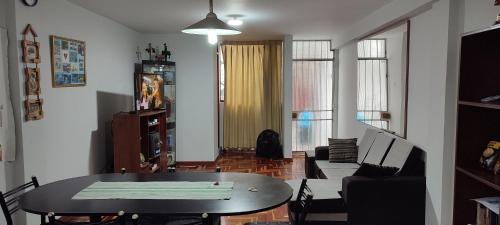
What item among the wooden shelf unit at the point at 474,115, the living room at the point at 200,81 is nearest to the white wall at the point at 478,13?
the living room at the point at 200,81

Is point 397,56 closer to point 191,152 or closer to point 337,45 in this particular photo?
point 337,45

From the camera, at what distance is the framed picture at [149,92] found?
15.5 ft

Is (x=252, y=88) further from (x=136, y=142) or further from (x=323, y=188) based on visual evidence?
(x=323, y=188)

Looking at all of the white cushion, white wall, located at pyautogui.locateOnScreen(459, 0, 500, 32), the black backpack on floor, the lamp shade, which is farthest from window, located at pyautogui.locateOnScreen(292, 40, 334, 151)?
the lamp shade

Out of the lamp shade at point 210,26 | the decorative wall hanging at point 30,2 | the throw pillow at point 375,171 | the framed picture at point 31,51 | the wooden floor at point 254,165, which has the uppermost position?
the decorative wall hanging at point 30,2

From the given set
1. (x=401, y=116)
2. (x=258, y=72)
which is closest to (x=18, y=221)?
(x=401, y=116)

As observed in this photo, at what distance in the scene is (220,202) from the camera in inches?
84.8

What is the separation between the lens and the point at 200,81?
626 centimetres

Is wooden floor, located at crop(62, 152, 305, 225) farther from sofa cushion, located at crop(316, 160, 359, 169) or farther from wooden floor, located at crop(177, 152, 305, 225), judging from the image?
sofa cushion, located at crop(316, 160, 359, 169)

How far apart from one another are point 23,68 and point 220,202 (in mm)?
2284

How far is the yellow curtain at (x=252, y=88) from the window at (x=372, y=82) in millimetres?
2312

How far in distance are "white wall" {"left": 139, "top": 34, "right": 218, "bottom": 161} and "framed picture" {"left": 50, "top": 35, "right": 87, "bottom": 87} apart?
2.07 metres

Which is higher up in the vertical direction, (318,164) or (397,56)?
(397,56)

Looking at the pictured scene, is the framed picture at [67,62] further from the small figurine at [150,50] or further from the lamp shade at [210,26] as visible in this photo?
the lamp shade at [210,26]
